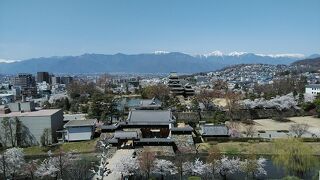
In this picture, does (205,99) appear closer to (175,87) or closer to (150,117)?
(150,117)

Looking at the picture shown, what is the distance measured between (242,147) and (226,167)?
274 inches

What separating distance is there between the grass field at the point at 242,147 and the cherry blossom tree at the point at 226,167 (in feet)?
15.9

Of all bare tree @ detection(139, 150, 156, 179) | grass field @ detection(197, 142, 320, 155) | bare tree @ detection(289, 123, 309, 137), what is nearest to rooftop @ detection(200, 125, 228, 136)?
grass field @ detection(197, 142, 320, 155)

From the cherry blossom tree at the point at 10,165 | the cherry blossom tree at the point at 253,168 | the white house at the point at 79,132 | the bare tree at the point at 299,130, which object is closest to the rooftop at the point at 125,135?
the white house at the point at 79,132

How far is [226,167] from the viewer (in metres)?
21.2

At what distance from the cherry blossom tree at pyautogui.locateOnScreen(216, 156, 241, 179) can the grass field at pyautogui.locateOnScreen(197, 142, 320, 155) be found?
15.9 feet

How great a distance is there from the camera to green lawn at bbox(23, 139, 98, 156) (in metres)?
27.5

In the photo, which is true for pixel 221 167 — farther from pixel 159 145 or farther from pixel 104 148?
pixel 104 148

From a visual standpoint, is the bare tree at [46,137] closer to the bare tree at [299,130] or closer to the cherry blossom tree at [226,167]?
the cherry blossom tree at [226,167]

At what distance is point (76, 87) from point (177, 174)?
46625 millimetres

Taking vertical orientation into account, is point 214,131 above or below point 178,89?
below

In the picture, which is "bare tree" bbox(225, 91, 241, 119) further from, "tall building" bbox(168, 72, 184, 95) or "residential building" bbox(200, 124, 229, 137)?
"tall building" bbox(168, 72, 184, 95)

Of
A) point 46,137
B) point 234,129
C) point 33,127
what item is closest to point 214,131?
point 234,129

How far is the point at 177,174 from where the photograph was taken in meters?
21.8
